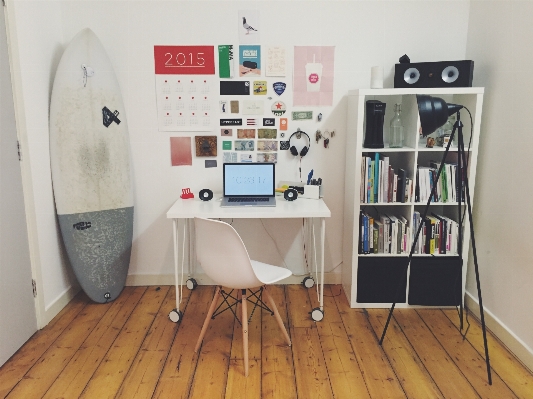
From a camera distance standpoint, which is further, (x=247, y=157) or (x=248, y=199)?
(x=247, y=157)

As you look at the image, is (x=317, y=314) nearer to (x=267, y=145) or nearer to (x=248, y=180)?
(x=248, y=180)

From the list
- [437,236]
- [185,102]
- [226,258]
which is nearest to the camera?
[226,258]

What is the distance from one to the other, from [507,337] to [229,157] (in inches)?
82.5

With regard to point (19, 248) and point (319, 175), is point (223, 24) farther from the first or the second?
point (19, 248)

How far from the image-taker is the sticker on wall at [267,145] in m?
3.13

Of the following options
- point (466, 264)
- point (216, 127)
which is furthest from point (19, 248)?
point (466, 264)

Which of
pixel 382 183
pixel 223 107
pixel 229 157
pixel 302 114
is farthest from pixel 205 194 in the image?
pixel 382 183

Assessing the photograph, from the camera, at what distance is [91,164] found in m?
2.86

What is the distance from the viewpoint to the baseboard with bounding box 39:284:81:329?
2.70 m

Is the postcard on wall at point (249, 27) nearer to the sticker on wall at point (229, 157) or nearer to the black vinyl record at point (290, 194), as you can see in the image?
the sticker on wall at point (229, 157)

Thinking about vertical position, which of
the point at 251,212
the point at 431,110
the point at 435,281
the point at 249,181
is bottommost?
the point at 435,281

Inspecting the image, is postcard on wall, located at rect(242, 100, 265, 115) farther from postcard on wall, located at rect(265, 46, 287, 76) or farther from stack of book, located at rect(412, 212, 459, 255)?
stack of book, located at rect(412, 212, 459, 255)

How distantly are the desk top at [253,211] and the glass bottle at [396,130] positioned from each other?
66cm

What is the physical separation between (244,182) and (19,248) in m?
1.41
